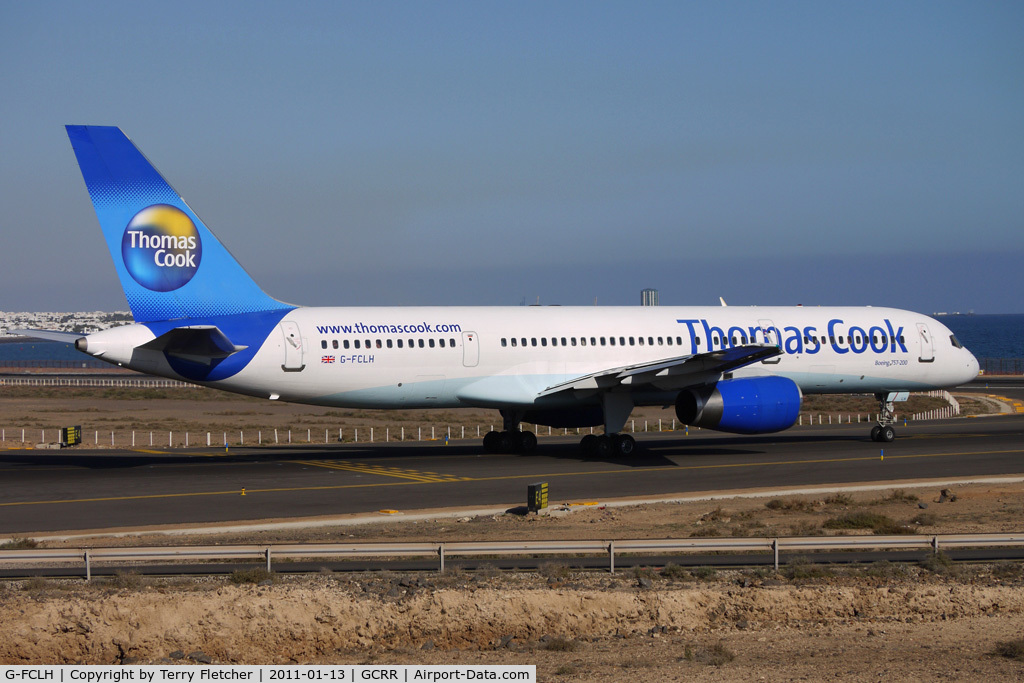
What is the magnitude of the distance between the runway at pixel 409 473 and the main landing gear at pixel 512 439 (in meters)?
0.92

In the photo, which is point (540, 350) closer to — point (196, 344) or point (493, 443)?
point (493, 443)

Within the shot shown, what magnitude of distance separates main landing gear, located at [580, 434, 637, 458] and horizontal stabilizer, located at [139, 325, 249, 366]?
41.6 feet

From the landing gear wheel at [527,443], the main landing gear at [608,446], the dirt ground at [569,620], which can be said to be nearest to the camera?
the dirt ground at [569,620]

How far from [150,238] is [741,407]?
19.4 m

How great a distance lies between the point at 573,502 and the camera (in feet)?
86.3

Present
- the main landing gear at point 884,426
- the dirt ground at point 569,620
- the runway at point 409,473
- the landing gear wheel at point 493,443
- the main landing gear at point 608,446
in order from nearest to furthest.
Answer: the dirt ground at point 569,620, the runway at point 409,473, the main landing gear at point 608,446, the landing gear wheel at point 493,443, the main landing gear at point 884,426

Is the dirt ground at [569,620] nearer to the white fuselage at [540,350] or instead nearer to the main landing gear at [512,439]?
the white fuselage at [540,350]

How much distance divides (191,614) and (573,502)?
1291cm

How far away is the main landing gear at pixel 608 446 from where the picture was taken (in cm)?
3584

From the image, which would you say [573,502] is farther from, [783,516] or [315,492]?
[315,492]

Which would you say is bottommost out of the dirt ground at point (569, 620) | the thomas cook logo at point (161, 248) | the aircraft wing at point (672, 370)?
the dirt ground at point (569, 620)

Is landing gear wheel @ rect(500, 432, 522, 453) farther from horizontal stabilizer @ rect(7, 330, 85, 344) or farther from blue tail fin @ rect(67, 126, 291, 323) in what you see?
horizontal stabilizer @ rect(7, 330, 85, 344)

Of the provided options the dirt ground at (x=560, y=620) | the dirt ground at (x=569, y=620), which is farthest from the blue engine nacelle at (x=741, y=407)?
the dirt ground at (x=560, y=620)

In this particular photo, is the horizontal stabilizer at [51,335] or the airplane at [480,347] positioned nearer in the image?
the horizontal stabilizer at [51,335]
